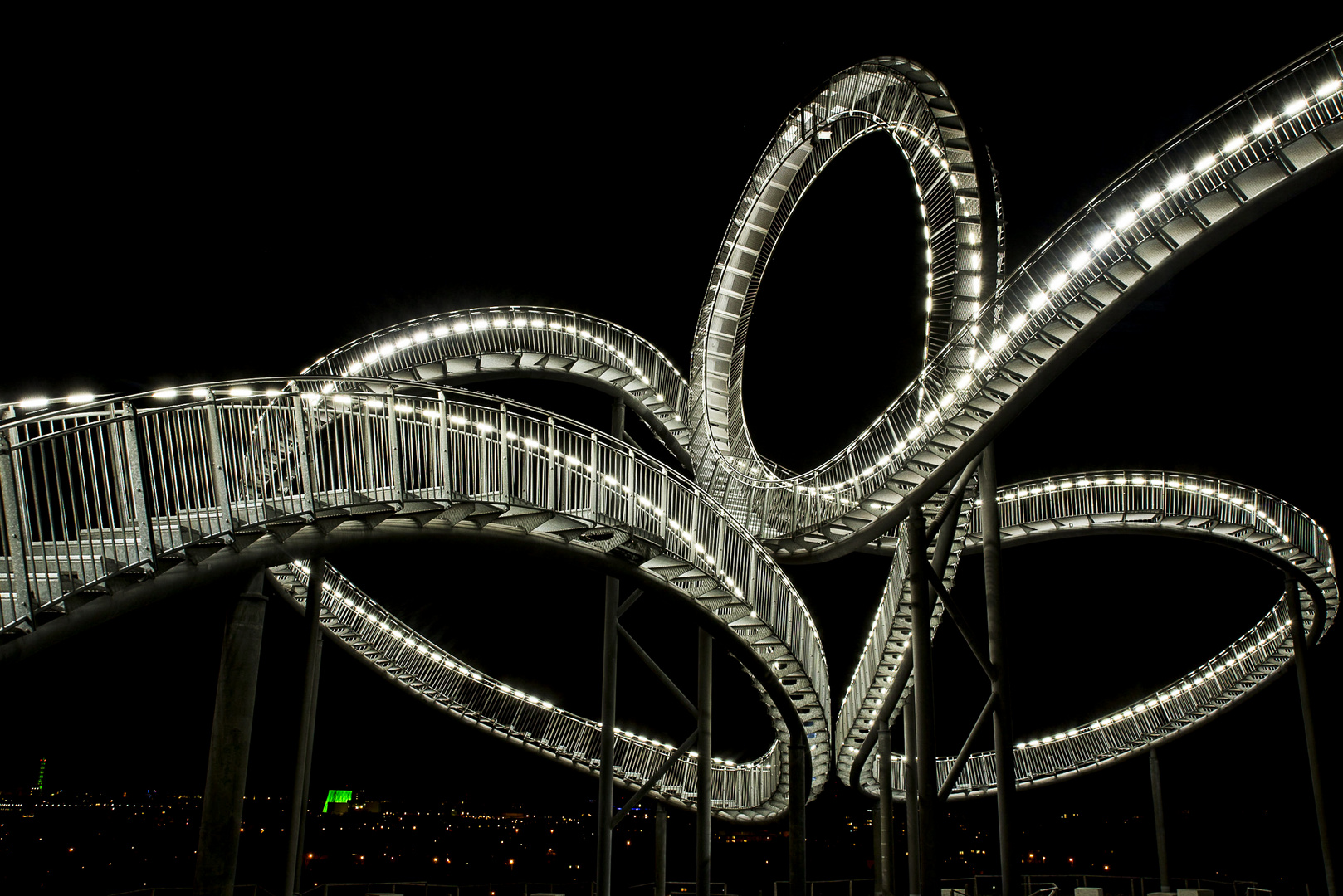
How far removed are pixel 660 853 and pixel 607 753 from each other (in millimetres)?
6898

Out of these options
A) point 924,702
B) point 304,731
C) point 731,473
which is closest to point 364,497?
point 304,731

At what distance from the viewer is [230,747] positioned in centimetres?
1128

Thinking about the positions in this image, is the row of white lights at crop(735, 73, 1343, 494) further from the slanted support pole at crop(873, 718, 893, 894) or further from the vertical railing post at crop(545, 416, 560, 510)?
the slanted support pole at crop(873, 718, 893, 894)

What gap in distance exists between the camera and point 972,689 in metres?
40.6

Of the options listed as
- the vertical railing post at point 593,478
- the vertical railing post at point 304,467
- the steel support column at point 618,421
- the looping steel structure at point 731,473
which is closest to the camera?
the looping steel structure at point 731,473

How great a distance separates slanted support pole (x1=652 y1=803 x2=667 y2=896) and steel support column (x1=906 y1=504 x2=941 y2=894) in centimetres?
936

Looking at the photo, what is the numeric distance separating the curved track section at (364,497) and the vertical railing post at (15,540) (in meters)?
0.03

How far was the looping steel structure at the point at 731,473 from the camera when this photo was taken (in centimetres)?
952

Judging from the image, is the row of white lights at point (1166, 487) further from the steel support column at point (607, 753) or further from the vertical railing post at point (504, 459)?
the vertical railing post at point (504, 459)

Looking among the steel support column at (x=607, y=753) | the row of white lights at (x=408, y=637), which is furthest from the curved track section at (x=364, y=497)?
the row of white lights at (x=408, y=637)

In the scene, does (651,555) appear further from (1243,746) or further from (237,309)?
(1243,746)

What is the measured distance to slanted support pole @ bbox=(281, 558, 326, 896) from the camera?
43.7ft

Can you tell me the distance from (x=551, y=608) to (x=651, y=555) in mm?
27569

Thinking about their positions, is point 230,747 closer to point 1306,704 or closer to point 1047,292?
point 1047,292
